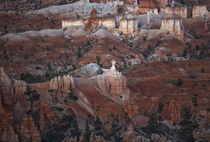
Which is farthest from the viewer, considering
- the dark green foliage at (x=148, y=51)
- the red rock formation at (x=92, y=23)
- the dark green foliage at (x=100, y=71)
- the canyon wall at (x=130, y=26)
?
the red rock formation at (x=92, y=23)

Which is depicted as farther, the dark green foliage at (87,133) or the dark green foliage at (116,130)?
the dark green foliage at (116,130)

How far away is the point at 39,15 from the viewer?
12962 centimetres

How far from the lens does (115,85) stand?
74.1 meters

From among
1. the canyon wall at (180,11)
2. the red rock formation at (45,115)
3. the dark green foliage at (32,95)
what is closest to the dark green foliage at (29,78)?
the dark green foliage at (32,95)

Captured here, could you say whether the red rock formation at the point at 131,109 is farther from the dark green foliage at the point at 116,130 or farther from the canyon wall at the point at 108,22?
the canyon wall at the point at 108,22

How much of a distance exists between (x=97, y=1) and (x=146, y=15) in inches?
689

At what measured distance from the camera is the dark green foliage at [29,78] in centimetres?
8231

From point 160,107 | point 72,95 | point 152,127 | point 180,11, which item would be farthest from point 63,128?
point 180,11

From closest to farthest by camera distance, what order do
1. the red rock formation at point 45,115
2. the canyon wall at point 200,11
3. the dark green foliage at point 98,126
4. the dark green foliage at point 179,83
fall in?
the red rock formation at point 45,115
the dark green foliage at point 98,126
the dark green foliage at point 179,83
the canyon wall at point 200,11

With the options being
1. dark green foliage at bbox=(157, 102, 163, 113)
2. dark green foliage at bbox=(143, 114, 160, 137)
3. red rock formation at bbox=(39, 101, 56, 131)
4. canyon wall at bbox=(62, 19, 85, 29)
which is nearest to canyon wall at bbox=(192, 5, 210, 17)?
canyon wall at bbox=(62, 19, 85, 29)

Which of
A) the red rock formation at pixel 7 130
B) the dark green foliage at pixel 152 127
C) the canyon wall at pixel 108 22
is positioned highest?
the red rock formation at pixel 7 130

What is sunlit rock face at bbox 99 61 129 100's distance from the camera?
7350cm

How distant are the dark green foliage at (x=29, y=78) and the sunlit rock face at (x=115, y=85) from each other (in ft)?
35.8

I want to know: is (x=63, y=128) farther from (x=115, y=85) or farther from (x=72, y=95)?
(x=115, y=85)
